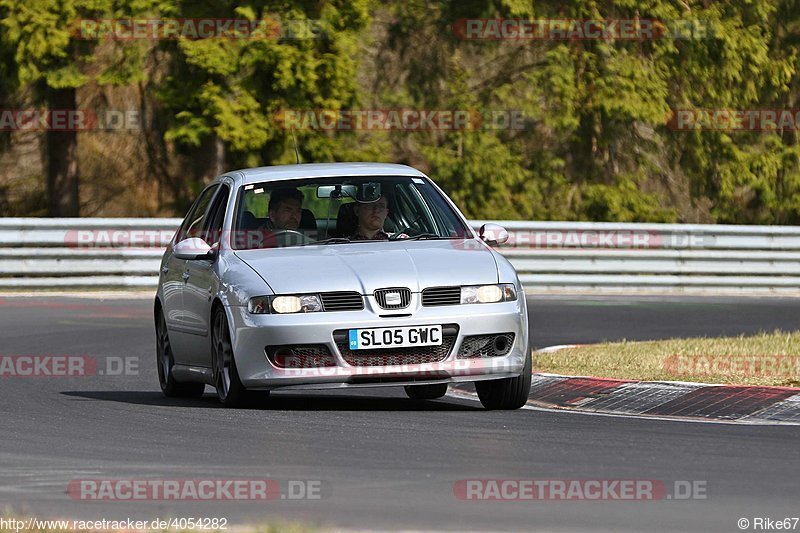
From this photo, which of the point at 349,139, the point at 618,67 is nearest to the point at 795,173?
the point at 618,67

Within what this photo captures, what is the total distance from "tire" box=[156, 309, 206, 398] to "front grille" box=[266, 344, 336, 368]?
1.99 m

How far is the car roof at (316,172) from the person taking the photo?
1182 centimetres

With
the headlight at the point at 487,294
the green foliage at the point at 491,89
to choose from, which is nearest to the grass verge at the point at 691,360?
the headlight at the point at 487,294

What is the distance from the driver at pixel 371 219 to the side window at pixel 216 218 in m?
0.89

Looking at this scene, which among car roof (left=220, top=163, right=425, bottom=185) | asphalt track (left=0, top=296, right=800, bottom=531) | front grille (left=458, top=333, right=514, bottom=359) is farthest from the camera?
car roof (left=220, top=163, right=425, bottom=185)

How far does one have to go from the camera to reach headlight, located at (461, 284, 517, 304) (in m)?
10.6

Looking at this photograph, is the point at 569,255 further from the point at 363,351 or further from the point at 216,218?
the point at 363,351

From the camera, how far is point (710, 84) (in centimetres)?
3278

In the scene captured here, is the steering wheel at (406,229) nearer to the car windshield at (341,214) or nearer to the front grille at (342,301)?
the car windshield at (341,214)

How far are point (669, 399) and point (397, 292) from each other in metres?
2.06

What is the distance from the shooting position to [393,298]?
410 inches

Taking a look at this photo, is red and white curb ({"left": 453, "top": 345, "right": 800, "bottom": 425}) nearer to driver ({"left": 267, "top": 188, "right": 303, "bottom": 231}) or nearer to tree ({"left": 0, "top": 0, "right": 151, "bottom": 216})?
driver ({"left": 267, "top": 188, "right": 303, "bottom": 231})

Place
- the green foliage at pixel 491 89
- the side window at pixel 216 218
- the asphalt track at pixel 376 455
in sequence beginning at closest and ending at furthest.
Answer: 1. the asphalt track at pixel 376 455
2. the side window at pixel 216 218
3. the green foliage at pixel 491 89

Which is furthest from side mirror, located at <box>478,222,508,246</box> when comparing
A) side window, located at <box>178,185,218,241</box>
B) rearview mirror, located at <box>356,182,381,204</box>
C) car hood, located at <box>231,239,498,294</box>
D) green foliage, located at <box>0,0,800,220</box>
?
green foliage, located at <box>0,0,800,220</box>
